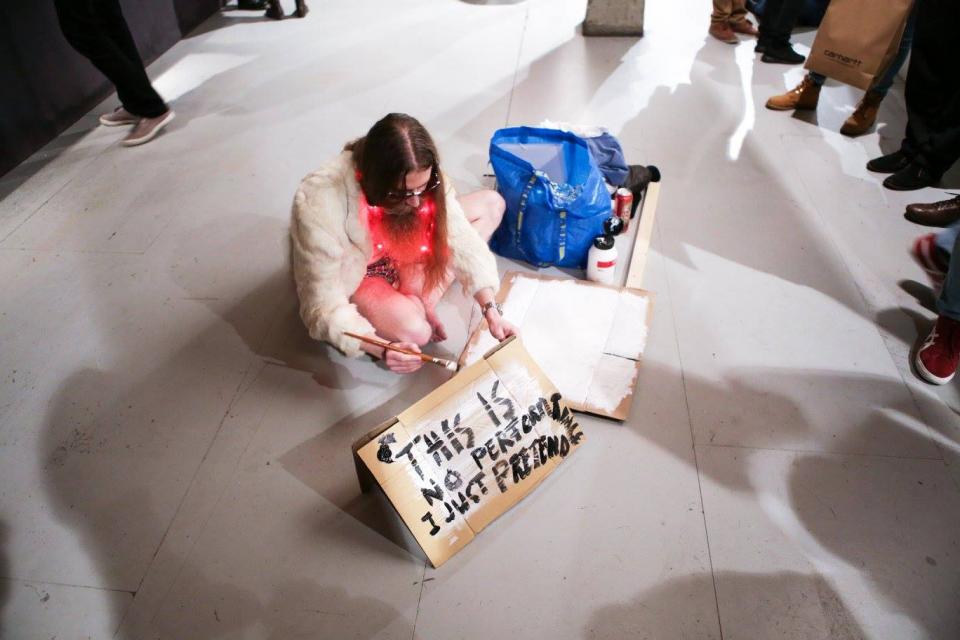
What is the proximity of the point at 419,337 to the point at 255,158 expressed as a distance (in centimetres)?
161

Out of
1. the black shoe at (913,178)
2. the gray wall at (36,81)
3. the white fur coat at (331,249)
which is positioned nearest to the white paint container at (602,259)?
the white fur coat at (331,249)

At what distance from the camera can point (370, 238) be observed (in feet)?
5.20

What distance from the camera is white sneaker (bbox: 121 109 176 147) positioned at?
2.86 m

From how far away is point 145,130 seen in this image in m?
2.89

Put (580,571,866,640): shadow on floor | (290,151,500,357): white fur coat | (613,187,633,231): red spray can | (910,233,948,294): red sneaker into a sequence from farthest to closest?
(613,187,633,231): red spray can, (910,233,948,294): red sneaker, (290,151,500,357): white fur coat, (580,571,866,640): shadow on floor

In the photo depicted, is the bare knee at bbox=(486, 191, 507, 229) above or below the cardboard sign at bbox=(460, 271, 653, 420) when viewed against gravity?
above

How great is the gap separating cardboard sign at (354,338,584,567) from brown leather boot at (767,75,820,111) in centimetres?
237

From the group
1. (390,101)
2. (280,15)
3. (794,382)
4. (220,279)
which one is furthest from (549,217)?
(280,15)

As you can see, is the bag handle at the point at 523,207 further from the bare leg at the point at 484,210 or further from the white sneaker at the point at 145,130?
the white sneaker at the point at 145,130

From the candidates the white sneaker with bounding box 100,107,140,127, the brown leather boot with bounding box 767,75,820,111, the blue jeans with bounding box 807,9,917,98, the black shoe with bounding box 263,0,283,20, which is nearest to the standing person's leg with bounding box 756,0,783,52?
the brown leather boot with bounding box 767,75,820,111

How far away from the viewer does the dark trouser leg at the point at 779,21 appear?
10.1 ft

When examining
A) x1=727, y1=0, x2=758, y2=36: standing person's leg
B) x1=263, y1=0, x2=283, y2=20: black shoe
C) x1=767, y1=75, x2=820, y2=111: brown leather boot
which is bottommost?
x1=767, y1=75, x2=820, y2=111: brown leather boot

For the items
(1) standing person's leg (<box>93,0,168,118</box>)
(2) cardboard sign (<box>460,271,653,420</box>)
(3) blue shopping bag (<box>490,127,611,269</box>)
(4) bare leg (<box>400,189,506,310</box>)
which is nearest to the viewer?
(2) cardboard sign (<box>460,271,653,420</box>)

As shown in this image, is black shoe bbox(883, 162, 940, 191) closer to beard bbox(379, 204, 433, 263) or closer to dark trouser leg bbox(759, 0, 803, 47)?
dark trouser leg bbox(759, 0, 803, 47)
